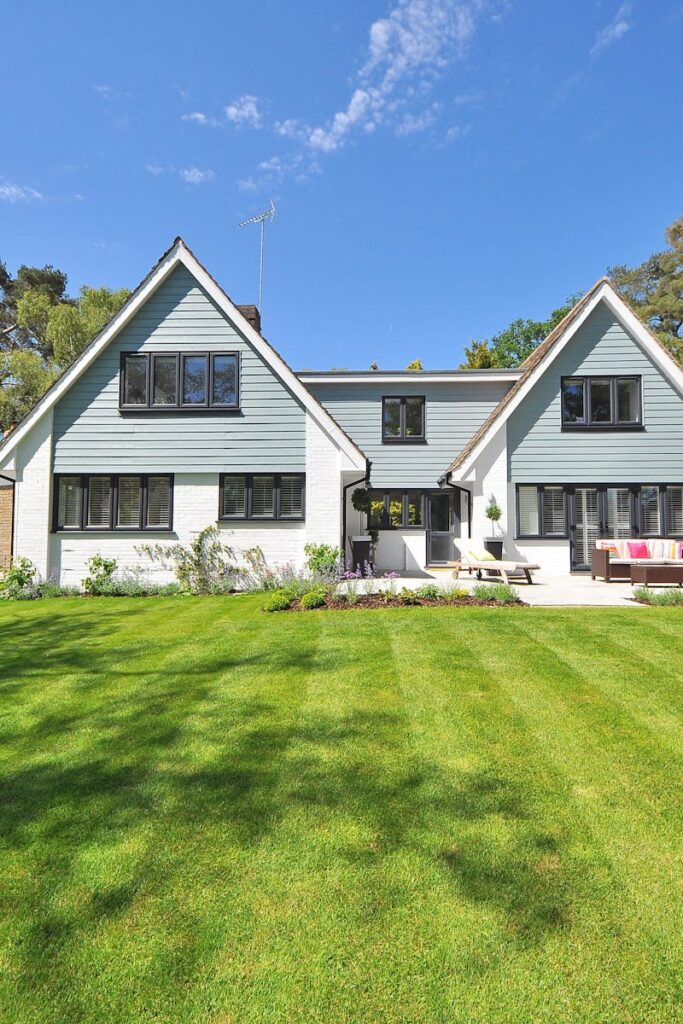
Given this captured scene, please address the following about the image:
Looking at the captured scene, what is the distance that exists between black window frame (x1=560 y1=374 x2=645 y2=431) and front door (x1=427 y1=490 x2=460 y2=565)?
15.9ft

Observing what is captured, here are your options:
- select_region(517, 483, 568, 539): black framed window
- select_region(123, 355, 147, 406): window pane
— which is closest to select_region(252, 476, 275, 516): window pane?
select_region(123, 355, 147, 406): window pane

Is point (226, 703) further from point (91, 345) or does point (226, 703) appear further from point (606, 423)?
point (606, 423)

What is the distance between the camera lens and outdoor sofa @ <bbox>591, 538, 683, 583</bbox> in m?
13.5

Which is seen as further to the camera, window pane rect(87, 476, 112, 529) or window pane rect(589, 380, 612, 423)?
window pane rect(589, 380, 612, 423)

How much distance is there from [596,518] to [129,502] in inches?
562

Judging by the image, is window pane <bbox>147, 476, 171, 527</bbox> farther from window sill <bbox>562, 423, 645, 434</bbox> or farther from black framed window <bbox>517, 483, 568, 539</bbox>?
window sill <bbox>562, 423, 645, 434</bbox>

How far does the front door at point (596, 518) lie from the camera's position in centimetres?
1555

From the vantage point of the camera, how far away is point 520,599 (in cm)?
1023

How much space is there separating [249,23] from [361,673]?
480 inches

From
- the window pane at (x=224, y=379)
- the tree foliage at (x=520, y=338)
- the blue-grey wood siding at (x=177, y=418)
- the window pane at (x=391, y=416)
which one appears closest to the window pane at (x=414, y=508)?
the window pane at (x=391, y=416)

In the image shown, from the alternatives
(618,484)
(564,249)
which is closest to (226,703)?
(618,484)

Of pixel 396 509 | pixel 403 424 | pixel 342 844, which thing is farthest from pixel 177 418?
pixel 342 844

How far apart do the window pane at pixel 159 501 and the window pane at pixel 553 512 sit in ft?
38.0

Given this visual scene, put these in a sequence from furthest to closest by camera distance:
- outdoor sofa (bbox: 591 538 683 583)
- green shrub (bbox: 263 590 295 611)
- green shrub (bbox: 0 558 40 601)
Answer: outdoor sofa (bbox: 591 538 683 583), green shrub (bbox: 0 558 40 601), green shrub (bbox: 263 590 295 611)
